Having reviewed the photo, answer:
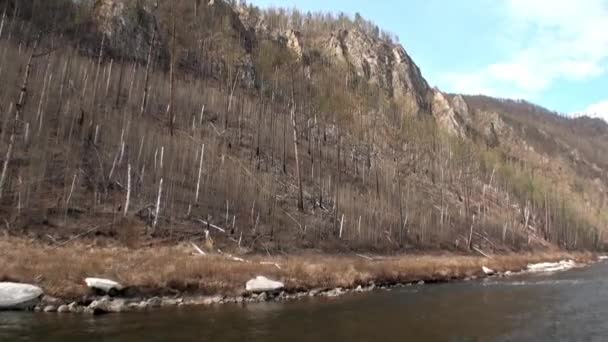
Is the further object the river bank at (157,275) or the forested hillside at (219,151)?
the forested hillside at (219,151)

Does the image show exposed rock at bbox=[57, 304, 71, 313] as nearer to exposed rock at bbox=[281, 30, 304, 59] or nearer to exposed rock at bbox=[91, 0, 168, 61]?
exposed rock at bbox=[91, 0, 168, 61]

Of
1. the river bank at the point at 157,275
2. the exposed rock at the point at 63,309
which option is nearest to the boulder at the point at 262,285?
the river bank at the point at 157,275

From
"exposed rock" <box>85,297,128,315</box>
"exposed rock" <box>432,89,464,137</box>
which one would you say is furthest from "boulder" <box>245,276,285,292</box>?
"exposed rock" <box>432,89,464,137</box>

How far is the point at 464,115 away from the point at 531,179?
140ft

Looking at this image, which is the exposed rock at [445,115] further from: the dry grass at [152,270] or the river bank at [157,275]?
the dry grass at [152,270]

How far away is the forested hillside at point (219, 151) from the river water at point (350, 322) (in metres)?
13.6

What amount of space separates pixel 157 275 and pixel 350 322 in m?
10.6

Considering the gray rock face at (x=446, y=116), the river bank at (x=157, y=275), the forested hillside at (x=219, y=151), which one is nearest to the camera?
the river bank at (x=157, y=275)

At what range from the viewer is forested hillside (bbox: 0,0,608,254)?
127ft

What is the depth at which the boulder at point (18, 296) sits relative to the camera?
21156mm

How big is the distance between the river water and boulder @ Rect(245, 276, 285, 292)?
99.1 inches

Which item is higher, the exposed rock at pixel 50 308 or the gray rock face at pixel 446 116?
the gray rock face at pixel 446 116

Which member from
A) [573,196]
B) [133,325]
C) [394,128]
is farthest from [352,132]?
[573,196]

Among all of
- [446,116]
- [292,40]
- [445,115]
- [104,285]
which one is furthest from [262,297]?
[445,115]
